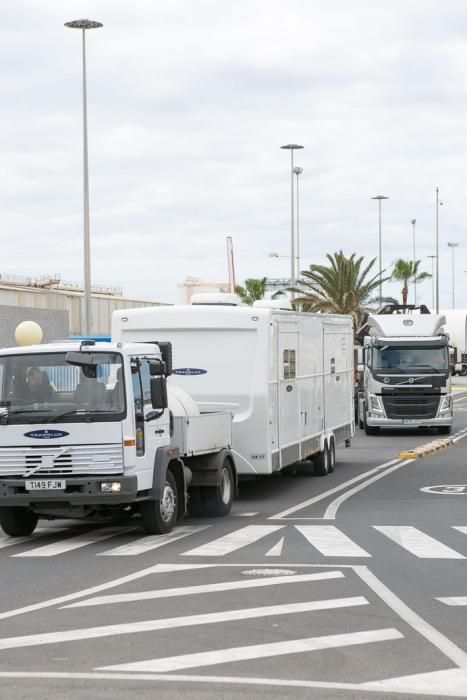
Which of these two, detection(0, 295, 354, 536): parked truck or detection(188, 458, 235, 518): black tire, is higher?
detection(0, 295, 354, 536): parked truck

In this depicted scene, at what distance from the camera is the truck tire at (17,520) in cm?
1673

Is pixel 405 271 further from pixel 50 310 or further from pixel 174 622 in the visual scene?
pixel 174 622

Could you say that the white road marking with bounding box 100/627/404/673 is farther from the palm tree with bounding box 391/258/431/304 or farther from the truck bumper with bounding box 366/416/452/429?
the palm tree with bounding box 391/258/431/304

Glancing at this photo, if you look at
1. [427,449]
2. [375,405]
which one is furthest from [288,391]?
[375,405]

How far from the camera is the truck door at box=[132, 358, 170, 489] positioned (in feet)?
52.4

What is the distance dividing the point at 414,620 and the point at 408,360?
28560 millimetres

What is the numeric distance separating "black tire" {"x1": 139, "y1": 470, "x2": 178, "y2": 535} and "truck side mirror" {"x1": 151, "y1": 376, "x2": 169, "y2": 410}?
970 millimetres

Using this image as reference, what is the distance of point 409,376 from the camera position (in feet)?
125

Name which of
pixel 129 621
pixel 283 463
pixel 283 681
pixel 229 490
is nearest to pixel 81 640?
pixel 129 621

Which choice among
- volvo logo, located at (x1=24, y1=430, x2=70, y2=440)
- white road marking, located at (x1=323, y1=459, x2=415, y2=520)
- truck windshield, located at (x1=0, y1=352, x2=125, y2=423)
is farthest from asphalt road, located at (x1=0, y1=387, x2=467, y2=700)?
truck windshield, located at (x1=0, y1=352, x2=125, y2=423)

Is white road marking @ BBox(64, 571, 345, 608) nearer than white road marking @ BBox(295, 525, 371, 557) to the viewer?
Result: Yes

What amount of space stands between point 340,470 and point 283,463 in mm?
5965

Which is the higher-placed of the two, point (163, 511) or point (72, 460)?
point (72, 460)

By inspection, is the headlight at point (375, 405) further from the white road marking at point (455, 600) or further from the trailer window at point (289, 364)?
the white road marking at point (455, 600)
